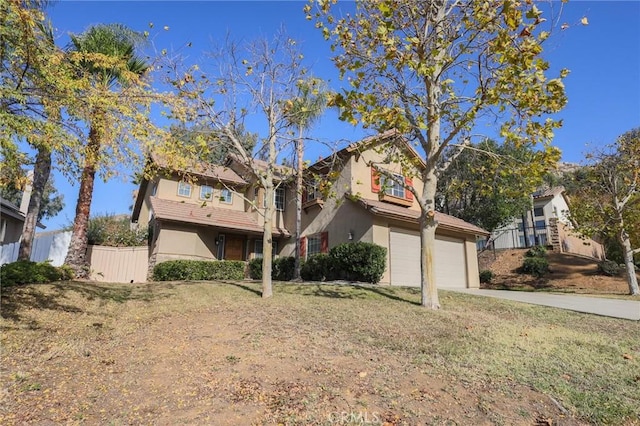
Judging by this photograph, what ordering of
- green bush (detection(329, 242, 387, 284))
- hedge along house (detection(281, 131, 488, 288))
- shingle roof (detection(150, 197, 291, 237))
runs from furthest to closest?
shingle roof (detection(150, 197, 291, 237)) → hedge along house (detection(281, 131, 488, 288)) → green bush (detection(329, 242, 387, 284))

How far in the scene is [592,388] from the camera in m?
4.74

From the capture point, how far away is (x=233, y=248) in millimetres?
21234

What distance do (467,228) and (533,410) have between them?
16.3 meters

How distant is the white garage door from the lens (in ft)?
55.2

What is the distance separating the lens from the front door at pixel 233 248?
68.9ft

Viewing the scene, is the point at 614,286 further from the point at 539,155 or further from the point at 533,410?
the point at 533,410

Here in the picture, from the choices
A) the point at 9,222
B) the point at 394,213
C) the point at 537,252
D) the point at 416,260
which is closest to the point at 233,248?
the point at 394,213

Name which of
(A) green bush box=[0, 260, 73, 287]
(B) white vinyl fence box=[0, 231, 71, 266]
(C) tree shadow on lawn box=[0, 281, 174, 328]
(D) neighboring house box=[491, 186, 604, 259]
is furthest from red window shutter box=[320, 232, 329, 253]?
(D) neighboring house box=[491, 186, 604, 259]

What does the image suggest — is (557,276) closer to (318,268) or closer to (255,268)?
(318,268)

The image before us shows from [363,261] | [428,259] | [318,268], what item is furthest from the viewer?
[318,268]

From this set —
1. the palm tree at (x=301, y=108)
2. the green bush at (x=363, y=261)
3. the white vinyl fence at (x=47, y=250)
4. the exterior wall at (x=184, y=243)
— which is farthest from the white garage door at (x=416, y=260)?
the white vinyl fence at (x=47, y=250)

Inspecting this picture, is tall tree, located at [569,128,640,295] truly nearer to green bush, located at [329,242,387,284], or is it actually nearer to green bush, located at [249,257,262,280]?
green bush, located at [329,242,387,284]

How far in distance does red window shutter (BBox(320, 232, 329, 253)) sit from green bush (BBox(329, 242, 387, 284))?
2.50 meters

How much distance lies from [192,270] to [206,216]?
258cm
